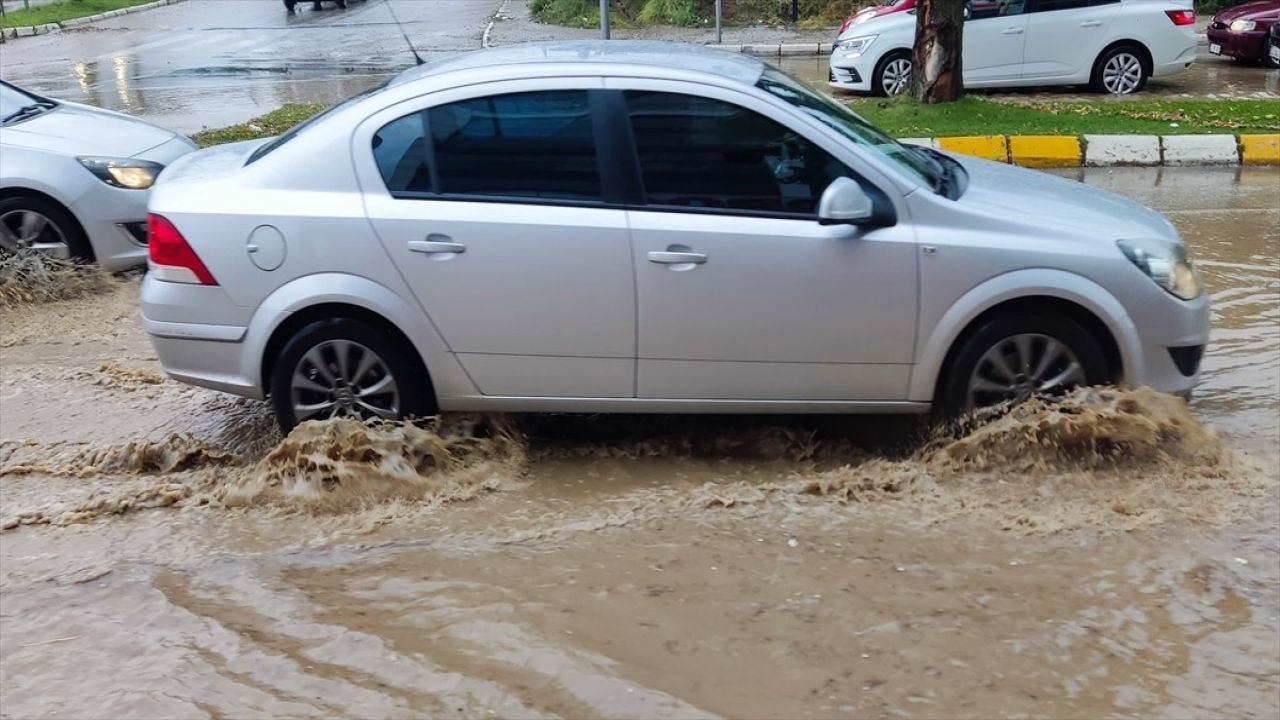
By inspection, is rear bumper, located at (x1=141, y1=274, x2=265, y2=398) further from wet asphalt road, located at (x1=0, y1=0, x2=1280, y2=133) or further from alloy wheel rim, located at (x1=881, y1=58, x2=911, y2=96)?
alloy wheel rim, located at (x1=881, y1=58, x2=911, y2=96)

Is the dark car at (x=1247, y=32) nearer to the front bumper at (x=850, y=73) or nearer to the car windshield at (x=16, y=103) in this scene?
the front bumper at (x=850, y=73)

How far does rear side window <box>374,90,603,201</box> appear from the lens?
4.85 m

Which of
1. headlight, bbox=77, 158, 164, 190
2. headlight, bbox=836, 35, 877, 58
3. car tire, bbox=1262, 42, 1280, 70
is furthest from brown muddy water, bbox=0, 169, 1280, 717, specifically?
car tire, bbox=1262, 42, 1280, 70

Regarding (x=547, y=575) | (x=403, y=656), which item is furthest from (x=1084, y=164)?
(x=403, y=656)

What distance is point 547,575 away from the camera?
14.3ft

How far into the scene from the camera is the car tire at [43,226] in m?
7.53

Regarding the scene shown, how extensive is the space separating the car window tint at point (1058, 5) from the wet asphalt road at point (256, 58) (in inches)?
39.9

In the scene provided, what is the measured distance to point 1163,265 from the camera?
4.80m

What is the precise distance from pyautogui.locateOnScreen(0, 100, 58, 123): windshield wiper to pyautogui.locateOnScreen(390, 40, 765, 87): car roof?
166 inches

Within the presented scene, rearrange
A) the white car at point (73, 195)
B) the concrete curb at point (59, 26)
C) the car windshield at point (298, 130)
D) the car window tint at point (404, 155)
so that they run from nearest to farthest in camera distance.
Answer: the car window tint at point (404, 155), the car windshield at point (298, 130), the white car at point (73, 195), the concrete curb at point (59, 26)

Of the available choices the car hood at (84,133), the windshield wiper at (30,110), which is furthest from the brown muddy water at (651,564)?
the windshield wiper at (30,110)

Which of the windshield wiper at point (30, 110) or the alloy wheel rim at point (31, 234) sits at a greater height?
the windshield wiper at point (30, 110)

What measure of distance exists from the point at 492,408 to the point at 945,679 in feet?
7.25

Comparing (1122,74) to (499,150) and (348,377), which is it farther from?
(348,377)
